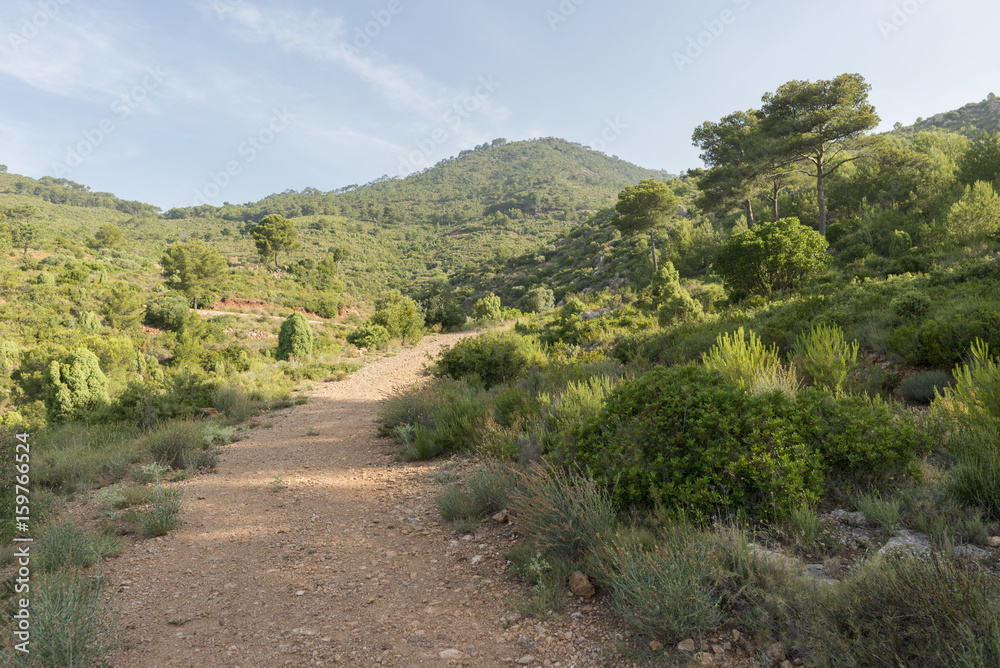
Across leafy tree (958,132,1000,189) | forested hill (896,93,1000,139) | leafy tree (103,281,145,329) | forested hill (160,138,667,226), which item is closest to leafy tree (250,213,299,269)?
leafy tree (103,281,145,329)

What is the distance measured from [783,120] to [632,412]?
75.5ft

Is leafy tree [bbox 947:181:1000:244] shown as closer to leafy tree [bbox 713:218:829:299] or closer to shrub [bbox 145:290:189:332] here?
leafy tree [bbox 713:218:829:299]

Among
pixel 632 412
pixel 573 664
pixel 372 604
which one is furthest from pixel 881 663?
pixel 372 604

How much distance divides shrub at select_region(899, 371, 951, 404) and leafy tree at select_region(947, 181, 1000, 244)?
13519 mm

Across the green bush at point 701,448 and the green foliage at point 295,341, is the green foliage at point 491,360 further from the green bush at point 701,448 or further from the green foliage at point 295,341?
the green foliage at point 295,341

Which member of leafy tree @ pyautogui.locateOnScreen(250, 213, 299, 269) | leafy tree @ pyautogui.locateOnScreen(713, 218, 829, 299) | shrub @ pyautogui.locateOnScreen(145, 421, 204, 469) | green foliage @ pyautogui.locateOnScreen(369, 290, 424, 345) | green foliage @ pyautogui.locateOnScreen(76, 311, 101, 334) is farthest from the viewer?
leafy tree @ pyautogui.locateOnScreen(250, 213, 299, 269)

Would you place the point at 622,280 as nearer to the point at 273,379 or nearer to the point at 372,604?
the point at 273,379

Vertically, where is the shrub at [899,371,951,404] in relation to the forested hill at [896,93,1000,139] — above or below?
below

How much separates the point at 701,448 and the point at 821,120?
877 inches

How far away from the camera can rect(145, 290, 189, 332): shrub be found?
25.6 metres

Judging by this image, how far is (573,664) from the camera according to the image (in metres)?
2.39

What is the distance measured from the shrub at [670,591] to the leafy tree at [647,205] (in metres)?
28.1

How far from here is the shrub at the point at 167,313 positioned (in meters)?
25.6

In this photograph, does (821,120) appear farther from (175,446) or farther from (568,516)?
(175,446)
